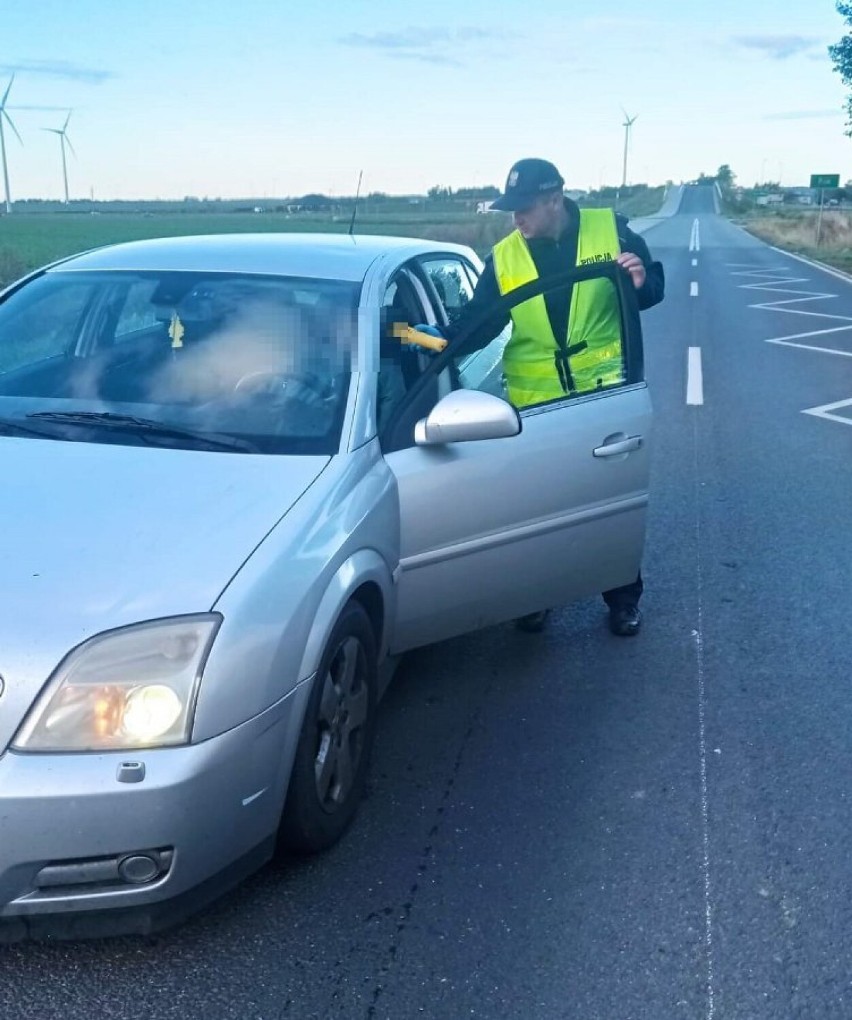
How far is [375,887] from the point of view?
3.09 m

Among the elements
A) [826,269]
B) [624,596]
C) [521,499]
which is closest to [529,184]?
[521,499]

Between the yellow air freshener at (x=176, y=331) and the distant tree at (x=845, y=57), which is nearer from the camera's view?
the yellow air freshener at (x=176, y=331)

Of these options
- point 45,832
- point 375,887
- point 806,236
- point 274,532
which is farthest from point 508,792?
point 806,236

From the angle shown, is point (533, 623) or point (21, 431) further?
point (533, 623)

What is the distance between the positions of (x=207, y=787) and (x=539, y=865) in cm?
110

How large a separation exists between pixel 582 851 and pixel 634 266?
2.21m

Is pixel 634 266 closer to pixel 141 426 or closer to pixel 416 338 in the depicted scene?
pixel 416 338

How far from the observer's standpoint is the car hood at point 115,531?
2547 mm

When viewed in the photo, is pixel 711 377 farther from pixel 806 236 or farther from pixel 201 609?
pixel 806 236

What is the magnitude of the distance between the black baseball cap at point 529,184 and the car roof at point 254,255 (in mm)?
491

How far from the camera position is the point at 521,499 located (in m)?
3.94

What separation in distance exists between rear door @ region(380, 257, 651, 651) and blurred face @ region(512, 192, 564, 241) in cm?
31

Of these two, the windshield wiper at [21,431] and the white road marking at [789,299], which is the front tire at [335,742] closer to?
the windshield wiper at [21,431]

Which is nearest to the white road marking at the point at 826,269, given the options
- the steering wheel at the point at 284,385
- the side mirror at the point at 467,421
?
the side mirror at the point at 467,421
